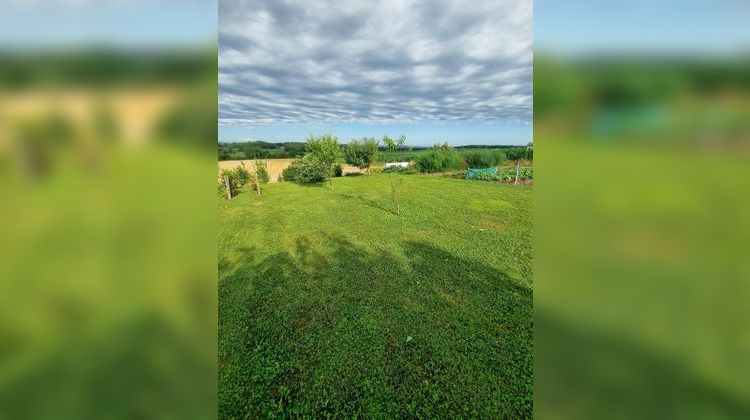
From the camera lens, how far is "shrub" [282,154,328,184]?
784 inches

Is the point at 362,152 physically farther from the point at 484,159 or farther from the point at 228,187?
the point at 228,187

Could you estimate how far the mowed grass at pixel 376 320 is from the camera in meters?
3.53

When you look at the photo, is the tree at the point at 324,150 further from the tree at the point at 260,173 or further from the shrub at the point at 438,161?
the shrub at the point at 438,161
